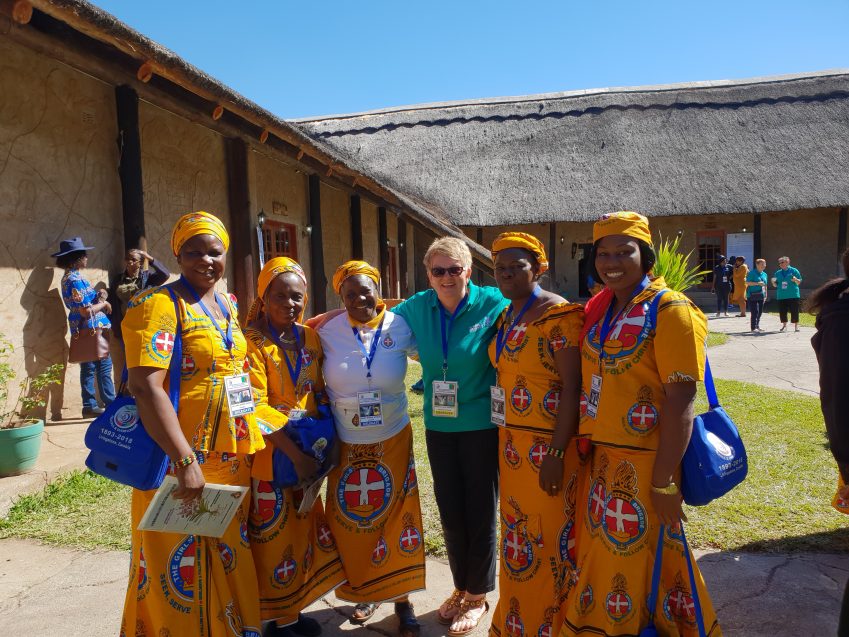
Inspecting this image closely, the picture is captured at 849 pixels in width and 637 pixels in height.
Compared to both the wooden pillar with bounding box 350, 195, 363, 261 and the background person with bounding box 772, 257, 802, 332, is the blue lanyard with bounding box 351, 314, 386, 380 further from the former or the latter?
the background person with bounding box 772, 257, 802, 332

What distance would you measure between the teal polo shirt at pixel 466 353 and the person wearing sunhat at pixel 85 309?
11.9 feet

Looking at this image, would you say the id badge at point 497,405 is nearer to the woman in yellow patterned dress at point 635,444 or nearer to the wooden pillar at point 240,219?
the woman in yellow patterned dress at point 635,444

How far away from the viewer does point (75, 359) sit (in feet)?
17.0

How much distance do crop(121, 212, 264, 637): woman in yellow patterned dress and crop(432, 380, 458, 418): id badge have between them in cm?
76

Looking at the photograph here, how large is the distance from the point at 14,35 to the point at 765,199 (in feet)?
60.0

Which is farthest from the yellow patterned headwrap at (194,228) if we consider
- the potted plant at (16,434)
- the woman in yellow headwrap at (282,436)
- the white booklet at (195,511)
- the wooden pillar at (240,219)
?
the wooden pillar at (240,219)

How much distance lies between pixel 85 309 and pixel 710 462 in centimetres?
505

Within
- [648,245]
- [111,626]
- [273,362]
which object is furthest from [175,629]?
[648,245]

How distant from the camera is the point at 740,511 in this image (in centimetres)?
367

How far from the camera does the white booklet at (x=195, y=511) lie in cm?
197

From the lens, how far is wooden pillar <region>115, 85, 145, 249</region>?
17.7 feet

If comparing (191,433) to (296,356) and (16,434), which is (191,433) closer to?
(296,356)

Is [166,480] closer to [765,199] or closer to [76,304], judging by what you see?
[76,304]


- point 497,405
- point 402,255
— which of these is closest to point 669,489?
point 497,405
